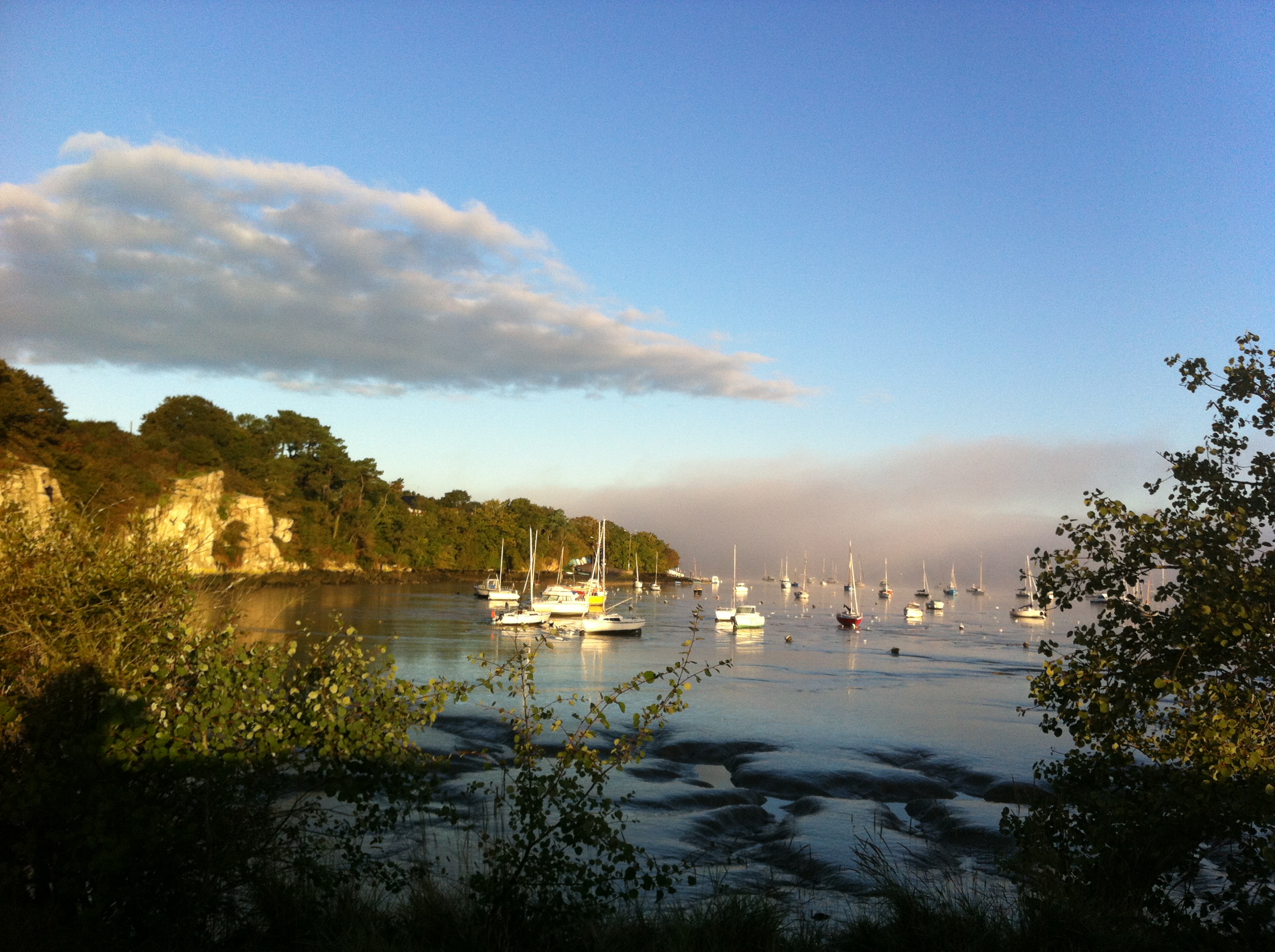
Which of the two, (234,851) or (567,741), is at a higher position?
(567,741)

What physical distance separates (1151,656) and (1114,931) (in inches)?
100

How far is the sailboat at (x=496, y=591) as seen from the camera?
84.6m

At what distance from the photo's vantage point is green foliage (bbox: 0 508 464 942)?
19.7 feet

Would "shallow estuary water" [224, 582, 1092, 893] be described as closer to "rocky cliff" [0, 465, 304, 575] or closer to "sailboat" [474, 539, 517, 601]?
"sailboat" [474, 539, 517, 601]

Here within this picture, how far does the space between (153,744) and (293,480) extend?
111480 millimetres

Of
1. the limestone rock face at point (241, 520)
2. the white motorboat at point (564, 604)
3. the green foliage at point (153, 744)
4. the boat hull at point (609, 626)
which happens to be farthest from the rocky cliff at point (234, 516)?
the green foliage at point (153, 744)

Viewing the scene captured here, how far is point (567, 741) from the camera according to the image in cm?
681

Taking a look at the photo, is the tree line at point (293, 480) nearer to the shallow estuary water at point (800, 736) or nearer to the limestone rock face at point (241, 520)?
the limestone rock face at point (241, 520)

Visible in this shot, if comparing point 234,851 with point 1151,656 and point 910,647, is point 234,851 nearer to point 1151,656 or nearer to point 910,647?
point 1151,656

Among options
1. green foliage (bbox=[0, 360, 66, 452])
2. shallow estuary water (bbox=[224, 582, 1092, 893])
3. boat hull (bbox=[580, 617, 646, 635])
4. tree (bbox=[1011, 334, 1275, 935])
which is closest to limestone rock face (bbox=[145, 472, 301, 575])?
green foliage (bbox=[0, 360, 66, 452])

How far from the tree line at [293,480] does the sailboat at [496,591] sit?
8.95 metres

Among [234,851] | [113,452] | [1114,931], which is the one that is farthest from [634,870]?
[113,452]

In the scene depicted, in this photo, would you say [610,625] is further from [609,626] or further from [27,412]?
[27,412]

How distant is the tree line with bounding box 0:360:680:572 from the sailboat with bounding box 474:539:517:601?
29.4 ft
